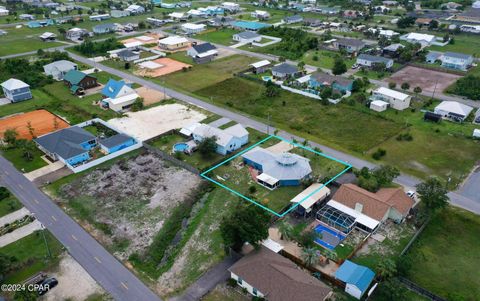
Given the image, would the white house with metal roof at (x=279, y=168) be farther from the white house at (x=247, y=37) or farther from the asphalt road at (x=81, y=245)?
the white house at (x=247, y=37)

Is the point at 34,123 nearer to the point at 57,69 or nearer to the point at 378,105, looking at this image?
the point at 57,69

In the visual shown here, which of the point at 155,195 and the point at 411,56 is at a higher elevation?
the point at 411,56

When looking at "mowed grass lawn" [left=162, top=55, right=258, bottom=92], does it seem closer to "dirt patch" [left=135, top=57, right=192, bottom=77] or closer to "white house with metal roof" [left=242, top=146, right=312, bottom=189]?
"dirt patch" [left=135, top=57, right=192, bottom=77]

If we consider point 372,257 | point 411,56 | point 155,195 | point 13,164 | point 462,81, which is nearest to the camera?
point 372,257

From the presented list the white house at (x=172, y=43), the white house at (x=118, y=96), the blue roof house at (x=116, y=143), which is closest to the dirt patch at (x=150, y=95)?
the white house at (x=118, y=96)

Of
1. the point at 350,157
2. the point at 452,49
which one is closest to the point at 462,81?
the point at 452,49

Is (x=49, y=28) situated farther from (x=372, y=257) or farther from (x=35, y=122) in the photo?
(x=372, y=257)

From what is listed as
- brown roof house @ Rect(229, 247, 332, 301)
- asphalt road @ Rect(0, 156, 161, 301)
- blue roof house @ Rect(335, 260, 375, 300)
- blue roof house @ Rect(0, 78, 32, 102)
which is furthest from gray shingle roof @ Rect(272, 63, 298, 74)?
blue roof house @ Rect(335, 260, 375, 300)
